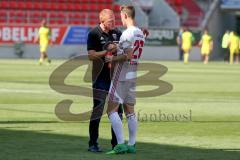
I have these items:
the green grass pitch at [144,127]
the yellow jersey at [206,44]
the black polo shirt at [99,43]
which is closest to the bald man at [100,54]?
the black polo shirt at [99,43]

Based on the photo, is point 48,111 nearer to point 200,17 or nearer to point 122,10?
point 122,10

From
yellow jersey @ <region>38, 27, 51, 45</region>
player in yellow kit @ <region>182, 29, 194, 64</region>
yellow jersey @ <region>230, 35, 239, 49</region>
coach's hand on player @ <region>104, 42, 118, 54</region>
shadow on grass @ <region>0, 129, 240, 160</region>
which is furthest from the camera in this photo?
yellow jersey @ <region>230, 35, 239, 49</region>

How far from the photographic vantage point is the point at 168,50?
5891cm

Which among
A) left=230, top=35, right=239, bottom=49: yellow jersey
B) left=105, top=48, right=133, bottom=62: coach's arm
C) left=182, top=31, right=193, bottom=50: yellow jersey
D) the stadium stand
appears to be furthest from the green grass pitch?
the stadium stand

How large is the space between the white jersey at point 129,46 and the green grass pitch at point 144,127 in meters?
1.13

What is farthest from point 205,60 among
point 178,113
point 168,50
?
point 178,113

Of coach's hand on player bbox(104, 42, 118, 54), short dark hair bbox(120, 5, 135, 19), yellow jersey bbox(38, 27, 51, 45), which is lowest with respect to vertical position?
yellow jersey bbox(38, 27, 51, 45)

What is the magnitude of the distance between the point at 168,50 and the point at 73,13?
755 centimetres

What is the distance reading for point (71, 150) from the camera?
12.2 m

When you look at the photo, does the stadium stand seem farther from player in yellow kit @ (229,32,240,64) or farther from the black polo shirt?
the black polo shirt

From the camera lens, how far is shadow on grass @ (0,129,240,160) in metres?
11.5

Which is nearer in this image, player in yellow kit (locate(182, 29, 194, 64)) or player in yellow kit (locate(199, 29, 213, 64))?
player in yellow kit (locate(199, 29, 213, 64))

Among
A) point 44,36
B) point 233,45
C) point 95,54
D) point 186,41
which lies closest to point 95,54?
point 95,54

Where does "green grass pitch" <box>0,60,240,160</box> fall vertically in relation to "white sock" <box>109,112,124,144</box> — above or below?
below
